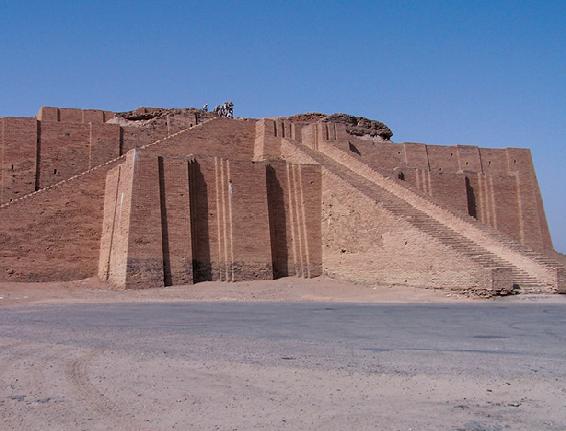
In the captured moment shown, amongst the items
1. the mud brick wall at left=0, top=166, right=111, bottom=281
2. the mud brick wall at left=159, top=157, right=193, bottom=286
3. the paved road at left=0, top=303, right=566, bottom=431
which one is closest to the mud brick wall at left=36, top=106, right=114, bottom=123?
the mud brick wall at left=0, top=166, right=111, bottom=281

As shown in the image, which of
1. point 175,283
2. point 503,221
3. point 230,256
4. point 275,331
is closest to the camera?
point 275,331

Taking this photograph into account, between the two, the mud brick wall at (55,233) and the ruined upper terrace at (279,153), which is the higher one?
the ruined upper terrace at (279,153)

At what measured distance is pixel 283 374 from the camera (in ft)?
19.7

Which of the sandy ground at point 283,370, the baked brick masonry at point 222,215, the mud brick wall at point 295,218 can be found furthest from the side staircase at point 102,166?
the sandy ground at point 283,370

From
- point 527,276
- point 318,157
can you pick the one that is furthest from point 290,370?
point 318,157

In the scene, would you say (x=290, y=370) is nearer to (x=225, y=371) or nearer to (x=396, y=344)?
(x=225, y=371)

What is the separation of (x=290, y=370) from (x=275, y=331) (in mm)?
2813

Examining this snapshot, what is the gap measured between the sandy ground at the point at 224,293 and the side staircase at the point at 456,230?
1732 mm

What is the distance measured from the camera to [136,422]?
451 cm

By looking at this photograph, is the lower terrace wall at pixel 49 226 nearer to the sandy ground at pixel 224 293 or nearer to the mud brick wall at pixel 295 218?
the sandy ground at pixel 224 293

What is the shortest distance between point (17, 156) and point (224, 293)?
9.37 meters

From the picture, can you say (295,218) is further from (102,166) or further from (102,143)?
(102,143)

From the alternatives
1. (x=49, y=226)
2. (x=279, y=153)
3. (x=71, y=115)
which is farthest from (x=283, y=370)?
(x=71, y=115)

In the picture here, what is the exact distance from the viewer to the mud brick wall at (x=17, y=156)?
21812mm
